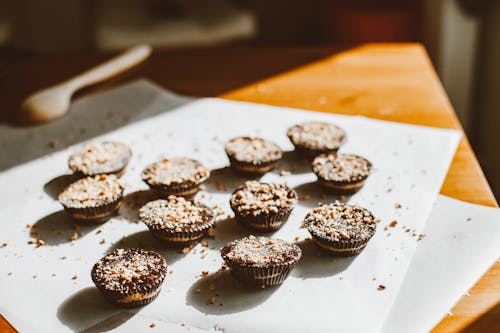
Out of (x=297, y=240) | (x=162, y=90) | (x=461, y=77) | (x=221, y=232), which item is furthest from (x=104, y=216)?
(x=461, y=77)

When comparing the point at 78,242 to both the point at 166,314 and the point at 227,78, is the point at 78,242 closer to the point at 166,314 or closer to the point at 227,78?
the point at 166,314

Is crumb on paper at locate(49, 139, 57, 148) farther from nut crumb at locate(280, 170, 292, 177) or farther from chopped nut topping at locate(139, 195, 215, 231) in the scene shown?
nut crumb at locate(280, 170, 292, 177)

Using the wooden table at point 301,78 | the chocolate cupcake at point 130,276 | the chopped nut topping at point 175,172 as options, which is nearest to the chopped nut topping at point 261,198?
the chopped nut topping at point 175,172

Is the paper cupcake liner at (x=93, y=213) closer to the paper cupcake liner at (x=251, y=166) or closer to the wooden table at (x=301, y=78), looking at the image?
the paper cupcake liner at (x=251, y=166)

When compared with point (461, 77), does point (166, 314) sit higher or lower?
higher

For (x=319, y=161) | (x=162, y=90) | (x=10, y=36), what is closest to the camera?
(x=319, y=161)

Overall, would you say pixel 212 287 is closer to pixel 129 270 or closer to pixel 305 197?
pixel 129 270
